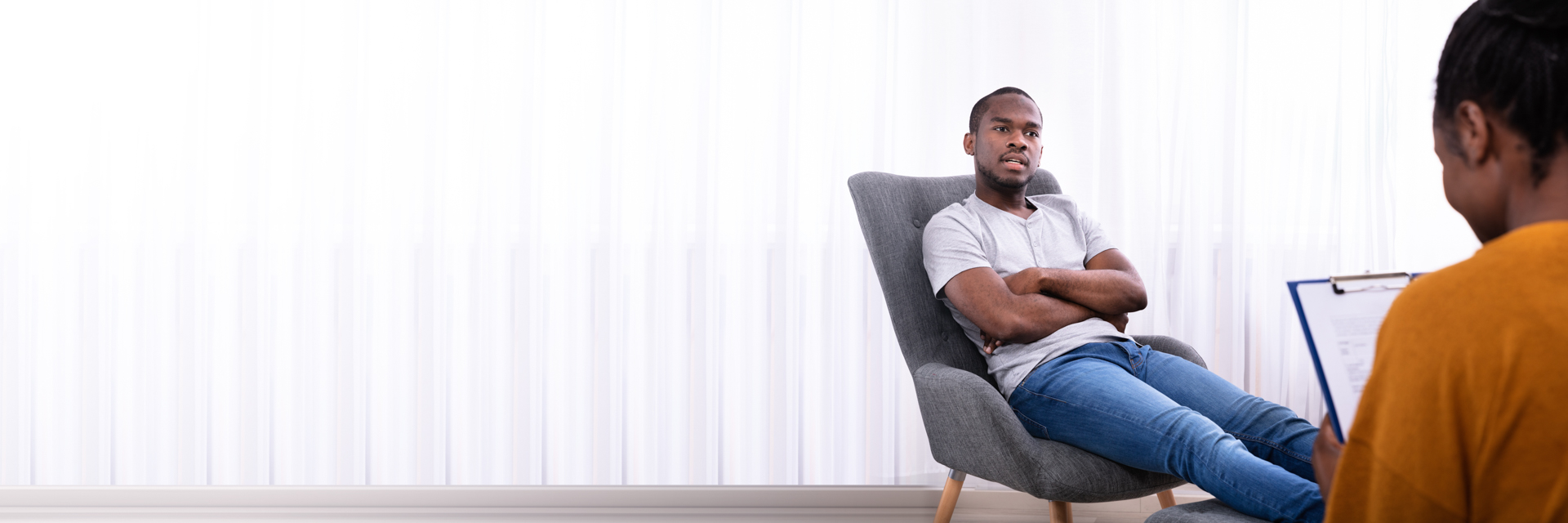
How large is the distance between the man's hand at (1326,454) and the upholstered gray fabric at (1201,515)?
38 centimetres

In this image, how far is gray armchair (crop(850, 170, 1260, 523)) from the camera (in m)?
1.30

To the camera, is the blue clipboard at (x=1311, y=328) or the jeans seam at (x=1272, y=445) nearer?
the blue clipboard at (x=1311, y=328)

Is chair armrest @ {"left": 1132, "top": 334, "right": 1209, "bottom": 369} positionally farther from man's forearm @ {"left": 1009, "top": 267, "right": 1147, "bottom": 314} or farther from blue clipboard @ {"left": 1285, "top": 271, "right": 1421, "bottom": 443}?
blue clipboard @ {"left": 1285, "top": 271, "right": 1421, "bottom": 443}

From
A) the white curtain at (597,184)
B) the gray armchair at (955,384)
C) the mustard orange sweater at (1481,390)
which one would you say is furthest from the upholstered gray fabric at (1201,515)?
the white curtain at (597,184)

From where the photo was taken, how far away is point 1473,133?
0.53 metres

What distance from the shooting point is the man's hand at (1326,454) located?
0.62m

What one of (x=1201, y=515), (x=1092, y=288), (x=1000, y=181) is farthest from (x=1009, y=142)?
(x=1201, y=515)

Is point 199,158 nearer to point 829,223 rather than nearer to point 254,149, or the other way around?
point 254,149

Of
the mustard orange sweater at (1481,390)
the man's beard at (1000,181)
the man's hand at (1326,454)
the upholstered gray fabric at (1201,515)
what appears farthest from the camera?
the man's beard at (1000,181)

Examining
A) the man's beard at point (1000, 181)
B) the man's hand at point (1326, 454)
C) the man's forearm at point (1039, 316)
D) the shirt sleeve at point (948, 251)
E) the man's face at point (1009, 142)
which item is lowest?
the man's hand at point (1326, 454)

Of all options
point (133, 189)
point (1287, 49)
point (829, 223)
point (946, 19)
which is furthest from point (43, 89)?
point (1287, 49)

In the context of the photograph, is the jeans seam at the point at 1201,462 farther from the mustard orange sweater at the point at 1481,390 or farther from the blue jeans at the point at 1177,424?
the mustard orange sweater at the point at 1481,390

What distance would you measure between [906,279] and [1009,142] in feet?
1.24

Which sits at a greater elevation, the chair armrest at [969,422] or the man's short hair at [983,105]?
the man's short hair at [983,105]
